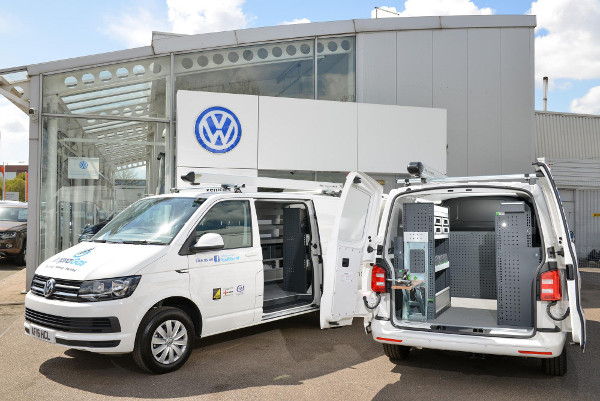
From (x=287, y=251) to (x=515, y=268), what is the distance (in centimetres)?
336

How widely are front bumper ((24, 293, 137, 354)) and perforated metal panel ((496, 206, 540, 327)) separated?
3.53m

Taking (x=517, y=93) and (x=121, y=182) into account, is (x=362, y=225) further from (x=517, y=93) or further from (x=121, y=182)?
(x=517, y=93)

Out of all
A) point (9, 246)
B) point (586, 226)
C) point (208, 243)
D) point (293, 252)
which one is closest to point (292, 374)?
point (208, 243)

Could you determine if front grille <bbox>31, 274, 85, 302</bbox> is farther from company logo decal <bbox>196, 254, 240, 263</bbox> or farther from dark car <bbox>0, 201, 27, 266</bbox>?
dark car <bbox>0, 201, 27, 266</bbox>

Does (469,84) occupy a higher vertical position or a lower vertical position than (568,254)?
higher

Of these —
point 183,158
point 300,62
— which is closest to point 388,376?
point 183,158

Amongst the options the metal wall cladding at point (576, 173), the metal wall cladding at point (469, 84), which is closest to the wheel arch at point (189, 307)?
the metal wall cladding at point (469, 84)

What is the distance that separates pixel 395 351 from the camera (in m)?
5.45

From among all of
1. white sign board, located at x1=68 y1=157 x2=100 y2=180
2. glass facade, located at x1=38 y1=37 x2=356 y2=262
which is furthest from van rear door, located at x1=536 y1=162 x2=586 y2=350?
white sign board, located at x1=68 y1=157 x2=100 y2=180

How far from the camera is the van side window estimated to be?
18.8ft

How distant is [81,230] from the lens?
10.7 meters

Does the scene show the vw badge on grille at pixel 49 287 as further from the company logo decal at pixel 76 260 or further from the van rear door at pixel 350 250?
the van rear door at pixel 350 250

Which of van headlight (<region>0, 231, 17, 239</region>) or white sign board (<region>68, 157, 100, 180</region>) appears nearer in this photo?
white sign board (<region>68, 157, 100, 180</region>)

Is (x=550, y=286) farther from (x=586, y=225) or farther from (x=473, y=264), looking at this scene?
(x=586, y=225)
